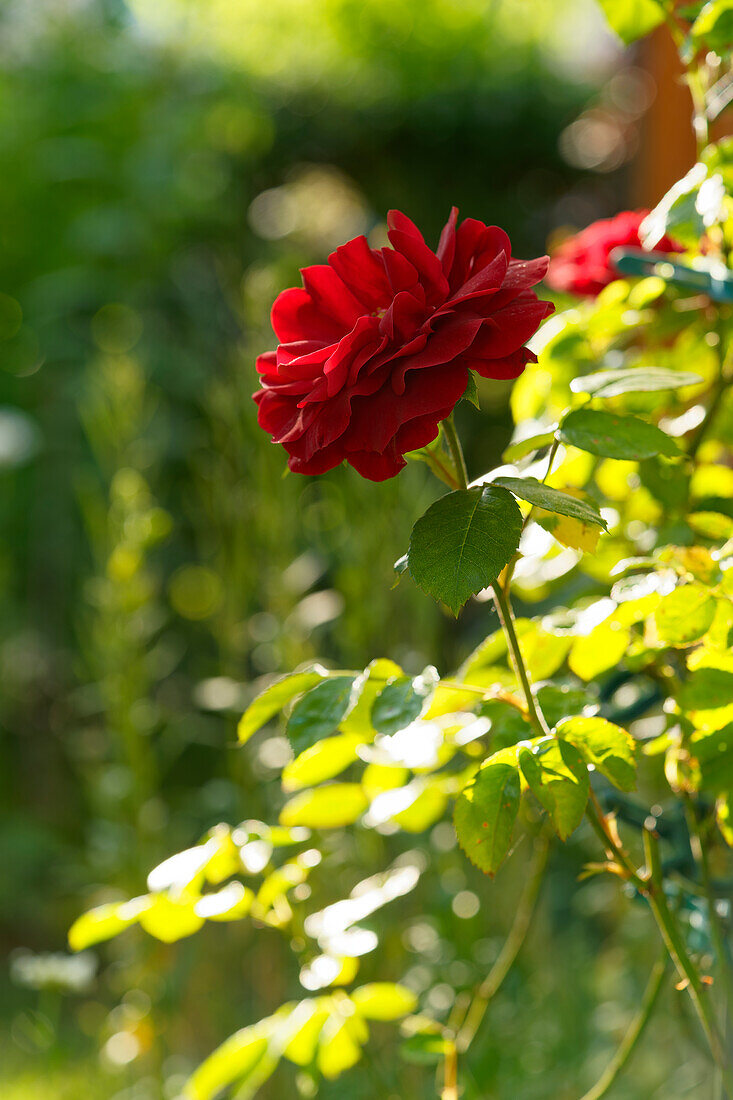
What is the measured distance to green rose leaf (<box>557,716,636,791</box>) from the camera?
46cm

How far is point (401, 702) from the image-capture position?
0.46 m

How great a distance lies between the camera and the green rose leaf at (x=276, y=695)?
536mm

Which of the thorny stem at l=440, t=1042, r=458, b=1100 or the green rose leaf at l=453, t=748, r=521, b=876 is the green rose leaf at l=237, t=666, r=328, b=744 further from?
the thorny stem at l=440, t=1042, r=458, b=1100

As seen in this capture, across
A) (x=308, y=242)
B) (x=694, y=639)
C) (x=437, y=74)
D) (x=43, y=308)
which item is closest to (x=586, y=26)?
(x=437, y=74)

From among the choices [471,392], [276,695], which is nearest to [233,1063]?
[276,695]

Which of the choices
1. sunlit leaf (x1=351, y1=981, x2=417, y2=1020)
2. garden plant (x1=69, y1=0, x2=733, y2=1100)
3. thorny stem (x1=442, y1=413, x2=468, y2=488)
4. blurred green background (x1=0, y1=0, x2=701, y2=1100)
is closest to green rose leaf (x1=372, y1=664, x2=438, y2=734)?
garden plant (x1=69, y1=0, x2=733, y2=1100)

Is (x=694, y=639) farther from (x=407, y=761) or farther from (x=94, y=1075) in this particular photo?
(x=94, y=1075)

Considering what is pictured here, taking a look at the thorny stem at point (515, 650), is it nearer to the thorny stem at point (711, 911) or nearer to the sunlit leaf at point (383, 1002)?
the thorny stem at point (711, 911)

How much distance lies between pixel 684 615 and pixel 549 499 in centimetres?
12

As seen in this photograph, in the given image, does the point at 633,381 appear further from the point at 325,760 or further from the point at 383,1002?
the point at 383,1002

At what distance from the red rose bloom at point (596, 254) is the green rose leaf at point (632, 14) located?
0.17 metres

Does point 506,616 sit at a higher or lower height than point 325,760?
higher

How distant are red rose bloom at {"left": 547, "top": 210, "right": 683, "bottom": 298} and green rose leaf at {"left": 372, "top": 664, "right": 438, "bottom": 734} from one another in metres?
0.46

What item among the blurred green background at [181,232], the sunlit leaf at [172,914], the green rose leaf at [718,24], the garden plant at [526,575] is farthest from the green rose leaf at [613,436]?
the blurred green background at [181,232]
